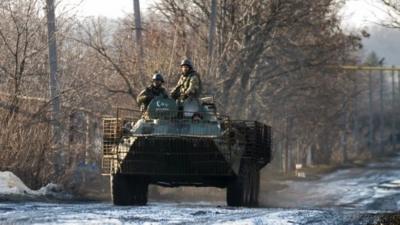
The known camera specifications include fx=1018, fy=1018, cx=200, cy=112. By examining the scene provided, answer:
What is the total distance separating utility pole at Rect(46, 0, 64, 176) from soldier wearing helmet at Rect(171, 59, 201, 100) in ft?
19.6

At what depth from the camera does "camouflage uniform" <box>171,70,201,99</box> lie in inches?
738

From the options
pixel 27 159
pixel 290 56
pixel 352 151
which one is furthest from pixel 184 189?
pixel 352 151

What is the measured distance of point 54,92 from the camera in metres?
25.1

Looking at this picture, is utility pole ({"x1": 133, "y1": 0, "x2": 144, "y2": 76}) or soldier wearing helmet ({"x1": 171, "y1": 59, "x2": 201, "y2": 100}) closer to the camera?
soldier wearing helmet ({"x1": 171, "y1": 59, "x2": 201, "y2": 100})

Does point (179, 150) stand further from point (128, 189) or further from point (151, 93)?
point (151, 93)

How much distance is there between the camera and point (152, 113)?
18.2 meters

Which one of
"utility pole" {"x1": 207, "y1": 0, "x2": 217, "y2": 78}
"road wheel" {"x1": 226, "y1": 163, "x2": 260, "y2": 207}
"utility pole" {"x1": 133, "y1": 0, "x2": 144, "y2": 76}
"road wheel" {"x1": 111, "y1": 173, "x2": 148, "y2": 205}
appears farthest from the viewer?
"utility pole" {"x1": 207, "y1": 0, "x2": 217, "y2": 78}

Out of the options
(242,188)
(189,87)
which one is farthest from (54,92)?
(242,188)

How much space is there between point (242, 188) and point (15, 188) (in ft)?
17.2

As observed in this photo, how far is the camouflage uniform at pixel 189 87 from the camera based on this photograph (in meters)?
18.7

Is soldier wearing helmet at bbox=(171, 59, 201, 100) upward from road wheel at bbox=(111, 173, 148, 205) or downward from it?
upward

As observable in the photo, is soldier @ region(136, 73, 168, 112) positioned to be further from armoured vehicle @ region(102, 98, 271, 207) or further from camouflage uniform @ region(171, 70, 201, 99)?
armoured vehicle @ region(102, 98, 271, 207)

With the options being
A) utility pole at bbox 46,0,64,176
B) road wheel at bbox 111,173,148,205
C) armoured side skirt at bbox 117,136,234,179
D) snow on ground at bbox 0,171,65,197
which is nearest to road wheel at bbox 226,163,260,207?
armoured side skirt at bbox 117,136,234,179

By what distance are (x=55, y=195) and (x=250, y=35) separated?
48.7ft
